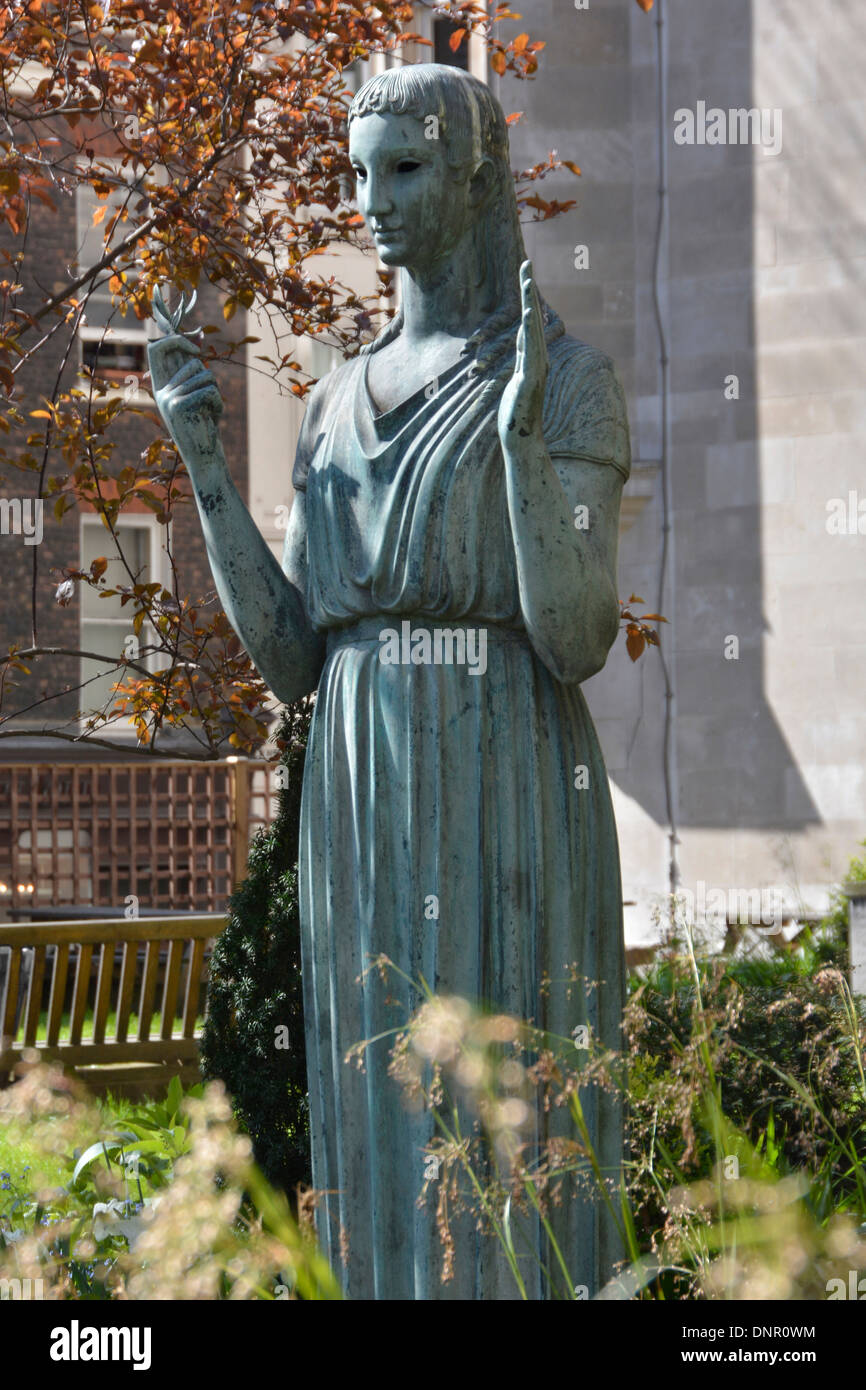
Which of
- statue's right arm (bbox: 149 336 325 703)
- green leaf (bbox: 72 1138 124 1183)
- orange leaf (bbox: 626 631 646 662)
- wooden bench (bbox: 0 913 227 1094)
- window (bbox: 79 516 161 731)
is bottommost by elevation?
green leaf (bbox: 72 1138 124 1183)

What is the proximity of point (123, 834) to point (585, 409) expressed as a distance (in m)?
20.0

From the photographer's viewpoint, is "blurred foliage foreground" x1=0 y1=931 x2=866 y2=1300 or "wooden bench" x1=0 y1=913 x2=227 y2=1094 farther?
"wooden bench" x1=0 y1=913 x2=227 y2=1094

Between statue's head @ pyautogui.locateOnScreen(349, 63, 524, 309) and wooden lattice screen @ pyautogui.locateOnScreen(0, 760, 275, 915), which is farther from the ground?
wooden lattice screen @ pyautogui.locateOnScreen(0, 760, 275, 915)

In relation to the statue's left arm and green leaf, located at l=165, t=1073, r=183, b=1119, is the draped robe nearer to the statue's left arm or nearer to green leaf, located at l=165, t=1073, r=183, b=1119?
the statue's left arm

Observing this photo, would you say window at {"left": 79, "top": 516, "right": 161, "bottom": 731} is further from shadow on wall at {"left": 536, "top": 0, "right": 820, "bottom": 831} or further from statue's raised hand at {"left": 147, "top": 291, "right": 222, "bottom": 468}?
statue's raised hand at {"left": 147, "top": 291, "right": 222, "bottom": 468}

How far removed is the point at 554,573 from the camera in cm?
252

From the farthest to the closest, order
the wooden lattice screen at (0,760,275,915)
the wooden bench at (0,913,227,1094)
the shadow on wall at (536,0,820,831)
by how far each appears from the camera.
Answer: the wooden lattice screen at (0,760,275,915), the shadow on wall at (536,0,820,831), the wooden bench at (0,913,227,1094)

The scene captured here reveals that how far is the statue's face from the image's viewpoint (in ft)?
A: 8.73

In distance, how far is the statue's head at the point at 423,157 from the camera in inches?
105

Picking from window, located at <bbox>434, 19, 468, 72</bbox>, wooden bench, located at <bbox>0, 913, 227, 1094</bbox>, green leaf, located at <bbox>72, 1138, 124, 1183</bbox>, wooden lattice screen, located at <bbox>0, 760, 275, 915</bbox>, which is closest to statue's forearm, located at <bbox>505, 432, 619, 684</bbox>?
green leaf, located at <bbox>72, 1138, 124, 1183</bbox>

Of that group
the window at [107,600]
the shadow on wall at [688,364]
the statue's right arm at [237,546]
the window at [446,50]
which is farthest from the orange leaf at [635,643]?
the window at [107,600]

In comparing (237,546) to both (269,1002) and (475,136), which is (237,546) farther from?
(269,1002)

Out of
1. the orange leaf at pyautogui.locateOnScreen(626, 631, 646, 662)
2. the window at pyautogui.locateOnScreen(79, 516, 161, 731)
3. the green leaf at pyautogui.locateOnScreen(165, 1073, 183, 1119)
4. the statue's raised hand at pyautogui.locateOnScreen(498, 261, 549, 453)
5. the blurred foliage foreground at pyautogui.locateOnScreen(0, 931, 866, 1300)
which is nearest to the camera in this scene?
the blurred foliage foreground at pyautogui.locateOnScreen(0, 931, 866, 1300)

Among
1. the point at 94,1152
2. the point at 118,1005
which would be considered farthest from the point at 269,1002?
the point at 118,1005
